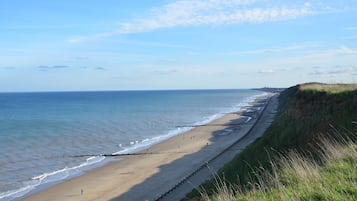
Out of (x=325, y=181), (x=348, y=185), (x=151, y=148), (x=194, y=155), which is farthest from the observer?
(x=151, y=148)

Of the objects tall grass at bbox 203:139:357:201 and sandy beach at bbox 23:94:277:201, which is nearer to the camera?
tall grass at bbox 203:139:357:201

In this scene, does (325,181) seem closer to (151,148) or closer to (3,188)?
(3,188)

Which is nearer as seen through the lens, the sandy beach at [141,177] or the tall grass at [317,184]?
the tall grass at [317,184]

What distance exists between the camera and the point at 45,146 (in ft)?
119

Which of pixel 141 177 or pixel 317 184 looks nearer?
pixel 317 184

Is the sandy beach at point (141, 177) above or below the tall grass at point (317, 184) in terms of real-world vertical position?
below

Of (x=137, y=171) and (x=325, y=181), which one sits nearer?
(x=325, y=181)

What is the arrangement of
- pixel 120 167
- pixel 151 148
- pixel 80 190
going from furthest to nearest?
pixel 151 148, pixel 120 167, pixel 80 190

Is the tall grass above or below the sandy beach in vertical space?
above

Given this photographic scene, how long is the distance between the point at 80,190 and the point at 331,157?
551 inches

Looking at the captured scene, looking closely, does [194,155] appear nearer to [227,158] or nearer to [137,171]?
[227,158]

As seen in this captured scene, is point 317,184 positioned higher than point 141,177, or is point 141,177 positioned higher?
point 317,184

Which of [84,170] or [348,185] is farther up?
[348,185]

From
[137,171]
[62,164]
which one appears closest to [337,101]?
[137,171]
